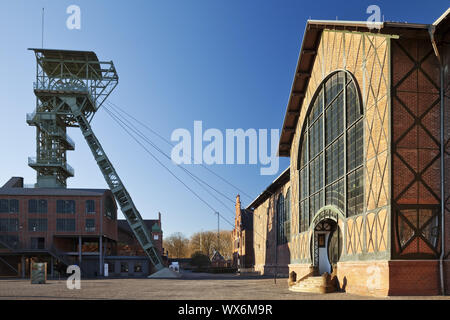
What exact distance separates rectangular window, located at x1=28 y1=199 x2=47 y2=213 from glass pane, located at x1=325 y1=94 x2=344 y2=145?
1604 inches

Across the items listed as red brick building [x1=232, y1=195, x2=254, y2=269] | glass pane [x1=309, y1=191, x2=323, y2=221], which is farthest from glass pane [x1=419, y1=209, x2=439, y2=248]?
red brick building [x1=232, y1=195, x2=254, y2=269]

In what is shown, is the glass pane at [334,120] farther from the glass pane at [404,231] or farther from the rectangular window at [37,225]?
the rectangular window at [37,225]

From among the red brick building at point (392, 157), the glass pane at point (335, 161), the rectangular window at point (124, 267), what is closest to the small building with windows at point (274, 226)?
the glass pane at point (335, 161)

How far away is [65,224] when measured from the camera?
52781 mm

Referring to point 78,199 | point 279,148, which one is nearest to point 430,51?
point 279,148

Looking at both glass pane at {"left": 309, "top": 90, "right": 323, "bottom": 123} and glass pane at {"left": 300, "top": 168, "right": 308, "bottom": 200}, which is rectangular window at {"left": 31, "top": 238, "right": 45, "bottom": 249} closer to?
glass pane at {"left": 300, "top": 168, "right": 308, "bottom": 200}

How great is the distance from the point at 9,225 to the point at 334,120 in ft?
147

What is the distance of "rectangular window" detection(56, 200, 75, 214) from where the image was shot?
52844 mm

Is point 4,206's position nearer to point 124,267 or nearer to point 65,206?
point 65,206

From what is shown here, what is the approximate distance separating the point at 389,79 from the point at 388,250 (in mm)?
7228

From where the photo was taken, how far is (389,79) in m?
17.5

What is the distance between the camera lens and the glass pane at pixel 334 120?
23188mm

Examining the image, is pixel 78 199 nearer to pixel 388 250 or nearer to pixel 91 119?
pixel 91 119

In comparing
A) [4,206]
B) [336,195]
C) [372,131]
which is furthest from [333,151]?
[4,206]
